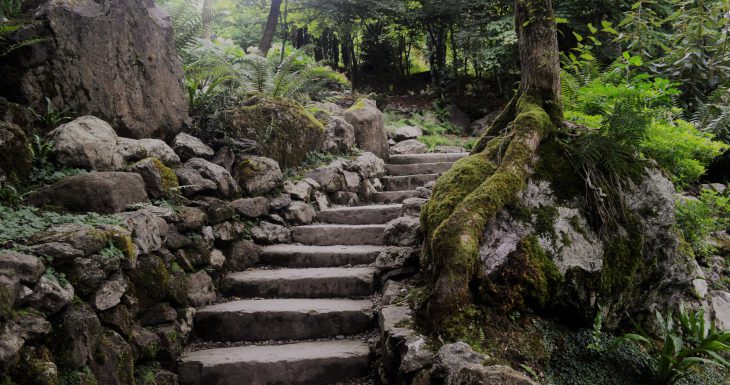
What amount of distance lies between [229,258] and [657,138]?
485 cm

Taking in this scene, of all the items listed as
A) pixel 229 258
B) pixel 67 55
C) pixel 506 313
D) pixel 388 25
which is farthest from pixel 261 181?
pixel 388 25

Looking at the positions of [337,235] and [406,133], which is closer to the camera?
[337,235]

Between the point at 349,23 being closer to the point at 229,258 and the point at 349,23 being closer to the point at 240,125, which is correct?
the point at 240,125

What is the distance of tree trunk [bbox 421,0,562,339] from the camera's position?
10.9ft

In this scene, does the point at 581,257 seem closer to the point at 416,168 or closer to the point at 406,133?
the point at 416,168

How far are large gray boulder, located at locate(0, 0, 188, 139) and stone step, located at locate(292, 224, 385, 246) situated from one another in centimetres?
196

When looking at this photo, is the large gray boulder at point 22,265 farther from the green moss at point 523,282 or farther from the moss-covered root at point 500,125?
the moss-covered root at point 500,125

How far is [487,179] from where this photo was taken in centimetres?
395

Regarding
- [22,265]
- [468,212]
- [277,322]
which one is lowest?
[277,322]

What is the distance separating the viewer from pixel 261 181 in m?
5.43

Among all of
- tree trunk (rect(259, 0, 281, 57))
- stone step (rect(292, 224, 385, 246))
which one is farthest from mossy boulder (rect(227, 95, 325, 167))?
tree trunk (rect(259, 0, 281, 57))

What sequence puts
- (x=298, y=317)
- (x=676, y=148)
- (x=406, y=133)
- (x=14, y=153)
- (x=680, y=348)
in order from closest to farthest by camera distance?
(x=14, y=153) < (x=680, y=348) < (x=298, y=317) < (x=676, y=148) < (x=406, y=133)

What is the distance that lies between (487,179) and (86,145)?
11.2ft

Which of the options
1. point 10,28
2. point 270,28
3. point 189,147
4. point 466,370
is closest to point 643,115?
point 466,370
